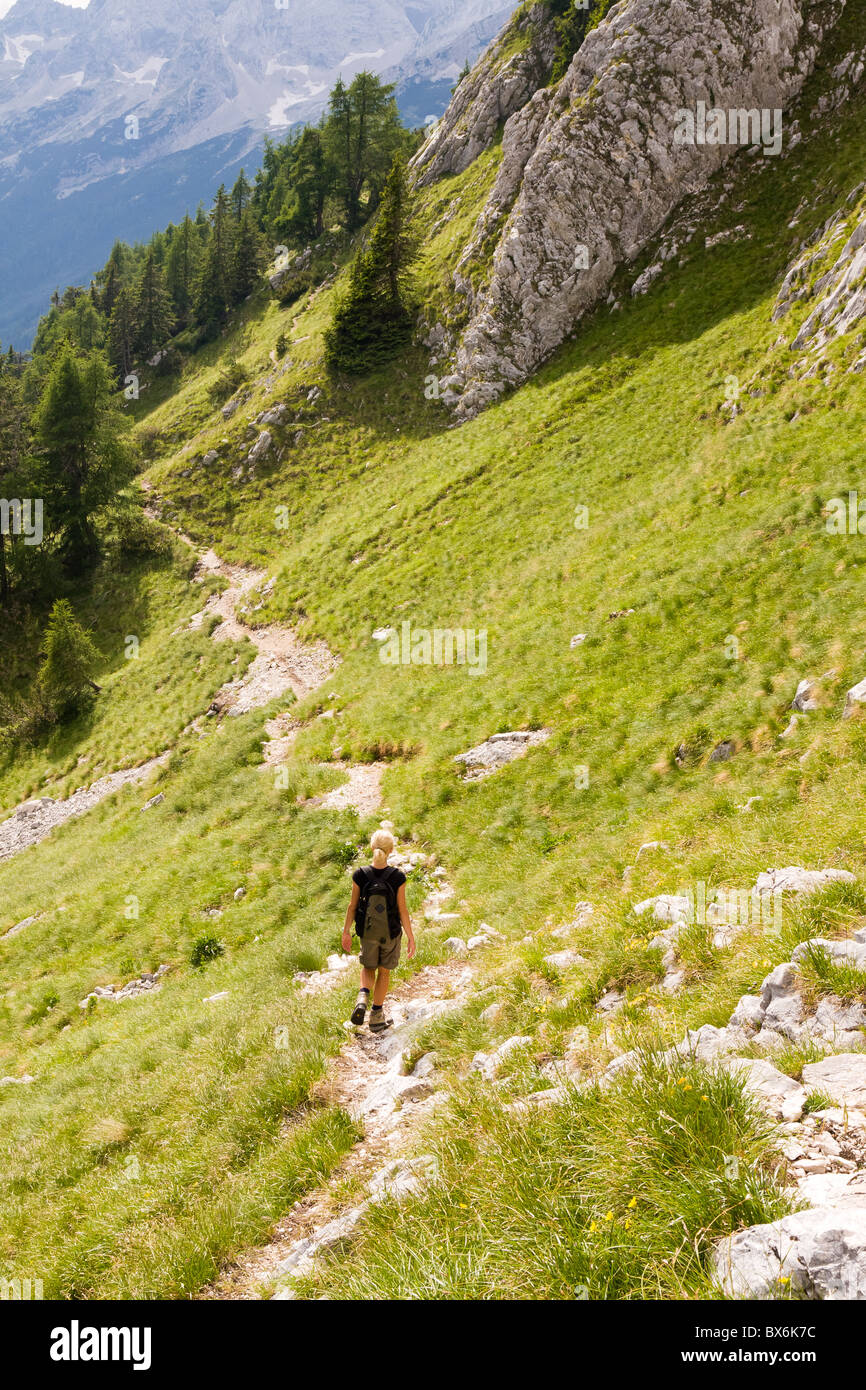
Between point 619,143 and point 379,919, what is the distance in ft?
164

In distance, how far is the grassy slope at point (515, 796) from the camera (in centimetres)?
643

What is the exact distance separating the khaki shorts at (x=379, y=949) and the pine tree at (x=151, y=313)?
101 metres

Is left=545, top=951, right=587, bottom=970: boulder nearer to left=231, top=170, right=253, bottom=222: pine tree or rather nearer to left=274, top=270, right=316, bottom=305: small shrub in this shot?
left=274, top=270, right=316, bottom=305: small shrub

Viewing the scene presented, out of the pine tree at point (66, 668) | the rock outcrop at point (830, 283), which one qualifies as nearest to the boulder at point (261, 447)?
the pine tree at point (66, 668)

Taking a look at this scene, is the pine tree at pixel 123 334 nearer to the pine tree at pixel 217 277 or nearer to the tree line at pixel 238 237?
the tree line at pixel 238 237

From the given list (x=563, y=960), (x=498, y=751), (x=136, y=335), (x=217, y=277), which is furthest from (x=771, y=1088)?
(x=136, y=335)

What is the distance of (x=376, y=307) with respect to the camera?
5353cm

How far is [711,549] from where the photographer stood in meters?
18.7

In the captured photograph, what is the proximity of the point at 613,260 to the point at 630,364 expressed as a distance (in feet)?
36.5

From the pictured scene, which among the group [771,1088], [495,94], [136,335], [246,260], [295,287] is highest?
[495,94]

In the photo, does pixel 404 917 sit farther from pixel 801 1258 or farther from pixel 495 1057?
pixel 801 1258

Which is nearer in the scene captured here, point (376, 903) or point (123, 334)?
point (376, 903)
